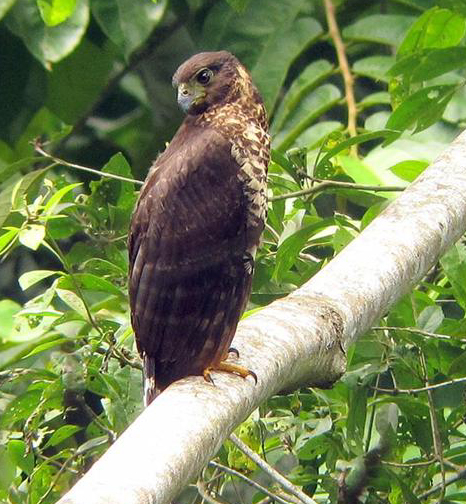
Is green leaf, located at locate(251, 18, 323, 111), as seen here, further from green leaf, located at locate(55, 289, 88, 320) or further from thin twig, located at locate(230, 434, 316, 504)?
thin twig, located at locate(230, 434, 316, 504)

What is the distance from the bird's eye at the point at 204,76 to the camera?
3002 millimetres

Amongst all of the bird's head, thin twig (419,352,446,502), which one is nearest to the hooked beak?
the bird's head

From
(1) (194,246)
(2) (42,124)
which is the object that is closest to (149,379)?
(1) (194,246)

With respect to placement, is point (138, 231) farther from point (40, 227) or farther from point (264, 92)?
point (264, 92)

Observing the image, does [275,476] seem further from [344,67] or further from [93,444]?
[344,67]

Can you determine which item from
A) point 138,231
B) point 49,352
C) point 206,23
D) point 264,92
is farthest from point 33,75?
point 138,231

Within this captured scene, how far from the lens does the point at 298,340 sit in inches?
90.2

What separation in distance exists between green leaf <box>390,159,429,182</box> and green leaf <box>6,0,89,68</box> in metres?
1.11

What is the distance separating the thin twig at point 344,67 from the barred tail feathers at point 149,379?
0.93 meters

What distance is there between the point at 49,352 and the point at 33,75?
3.79ft

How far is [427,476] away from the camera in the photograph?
277 cm

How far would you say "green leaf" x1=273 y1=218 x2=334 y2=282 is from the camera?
8.95ft

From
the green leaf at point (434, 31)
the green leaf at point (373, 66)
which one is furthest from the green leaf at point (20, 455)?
the green leaf at point (373, 66)

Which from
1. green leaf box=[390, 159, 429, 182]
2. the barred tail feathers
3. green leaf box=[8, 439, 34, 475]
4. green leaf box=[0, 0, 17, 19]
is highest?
green leaf box=[0, 0, 17, 19]
